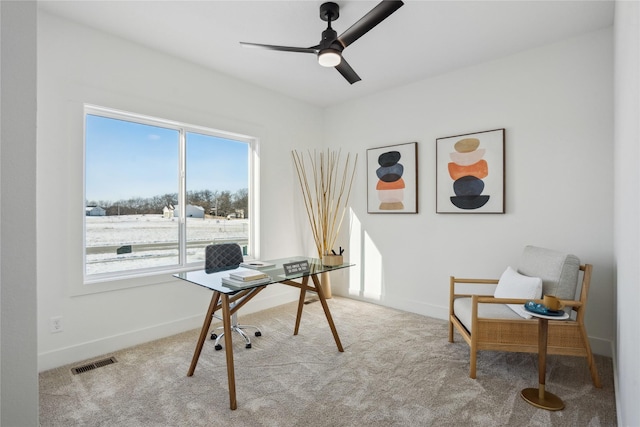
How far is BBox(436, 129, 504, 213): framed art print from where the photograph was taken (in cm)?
320

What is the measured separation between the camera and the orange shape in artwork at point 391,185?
3950mm

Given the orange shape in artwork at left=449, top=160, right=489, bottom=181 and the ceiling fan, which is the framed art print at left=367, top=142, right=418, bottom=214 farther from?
the ceiling fan

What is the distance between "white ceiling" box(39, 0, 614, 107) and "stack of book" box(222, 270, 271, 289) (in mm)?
2010

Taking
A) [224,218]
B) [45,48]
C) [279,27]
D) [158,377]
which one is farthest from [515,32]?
[158,377]

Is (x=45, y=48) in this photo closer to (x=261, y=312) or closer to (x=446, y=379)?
(x=261, y=312)

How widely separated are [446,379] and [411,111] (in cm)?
291

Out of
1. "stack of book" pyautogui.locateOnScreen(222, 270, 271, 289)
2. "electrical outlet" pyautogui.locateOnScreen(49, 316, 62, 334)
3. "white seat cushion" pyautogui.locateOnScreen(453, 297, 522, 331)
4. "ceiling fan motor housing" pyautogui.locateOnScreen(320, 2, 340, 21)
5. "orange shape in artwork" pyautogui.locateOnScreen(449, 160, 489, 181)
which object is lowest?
"electrical outlet" pyautogui.locateOnScreen(49, 316, 62, 334)

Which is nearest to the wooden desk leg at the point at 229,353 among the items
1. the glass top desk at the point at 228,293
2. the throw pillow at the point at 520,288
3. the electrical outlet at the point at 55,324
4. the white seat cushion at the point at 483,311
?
the glass top desk at the point at 228,293

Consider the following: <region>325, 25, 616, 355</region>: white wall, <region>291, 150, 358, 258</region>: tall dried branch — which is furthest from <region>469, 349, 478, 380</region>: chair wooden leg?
<region>291, 150, 358, 258</region>: tall dried branch

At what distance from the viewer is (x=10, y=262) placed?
81cm

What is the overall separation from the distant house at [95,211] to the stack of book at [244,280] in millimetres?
1441

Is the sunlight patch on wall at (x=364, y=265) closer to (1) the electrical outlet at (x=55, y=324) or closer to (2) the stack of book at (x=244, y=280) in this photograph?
(2) the stack of book at (x=244, y=280)

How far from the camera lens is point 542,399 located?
6.61ft

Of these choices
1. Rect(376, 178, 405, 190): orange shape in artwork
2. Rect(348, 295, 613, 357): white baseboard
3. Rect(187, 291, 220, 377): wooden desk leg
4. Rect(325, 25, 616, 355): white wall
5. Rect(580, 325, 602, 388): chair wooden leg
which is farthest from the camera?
Rect(376, 178, 405, 190): orange shape in artwork
